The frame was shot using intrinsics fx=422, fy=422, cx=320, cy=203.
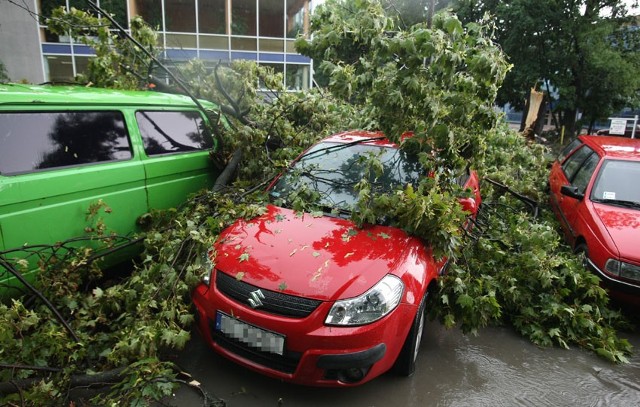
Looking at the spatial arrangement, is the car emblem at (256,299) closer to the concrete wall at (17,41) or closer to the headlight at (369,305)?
the headlight at (369,305)

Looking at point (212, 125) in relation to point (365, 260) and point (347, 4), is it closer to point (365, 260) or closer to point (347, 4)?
A: point (347, 4)

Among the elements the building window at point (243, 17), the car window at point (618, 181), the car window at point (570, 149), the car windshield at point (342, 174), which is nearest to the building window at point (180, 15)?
the building window at point (243, 17)

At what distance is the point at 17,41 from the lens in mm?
17859

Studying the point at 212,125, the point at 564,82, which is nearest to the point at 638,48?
the point at 564,82

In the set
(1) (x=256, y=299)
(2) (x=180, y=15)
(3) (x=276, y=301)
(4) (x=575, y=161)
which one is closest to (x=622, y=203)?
(4) (x=575, y=161)

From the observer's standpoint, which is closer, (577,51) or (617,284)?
(617,284)

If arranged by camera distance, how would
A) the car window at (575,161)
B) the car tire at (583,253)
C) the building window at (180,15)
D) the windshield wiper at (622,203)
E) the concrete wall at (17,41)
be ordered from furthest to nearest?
the building window at (180,15) → the concrete wall at (17,41) → the car window at (575,161) → the windshield wiper at (622,203) → the car tire at (583,253)

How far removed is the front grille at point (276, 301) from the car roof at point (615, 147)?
15.8 feet

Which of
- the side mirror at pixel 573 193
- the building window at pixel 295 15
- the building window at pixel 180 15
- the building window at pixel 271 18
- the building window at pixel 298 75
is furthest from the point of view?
the building window at pixel 298 75

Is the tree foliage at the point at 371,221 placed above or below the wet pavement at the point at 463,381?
above

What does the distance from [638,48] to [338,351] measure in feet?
68.2

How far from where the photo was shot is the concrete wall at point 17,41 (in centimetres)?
1783

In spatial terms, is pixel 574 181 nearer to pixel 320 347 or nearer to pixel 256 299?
pixel 320 347

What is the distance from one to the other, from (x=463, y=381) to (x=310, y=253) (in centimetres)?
154
